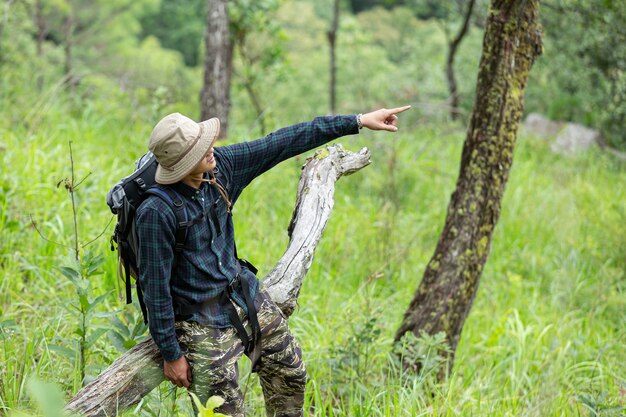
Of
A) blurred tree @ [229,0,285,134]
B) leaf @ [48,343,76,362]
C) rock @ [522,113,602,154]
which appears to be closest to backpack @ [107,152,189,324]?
leaf @ [48,343,76,362]

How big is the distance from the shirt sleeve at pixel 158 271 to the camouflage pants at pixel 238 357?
0.41ft

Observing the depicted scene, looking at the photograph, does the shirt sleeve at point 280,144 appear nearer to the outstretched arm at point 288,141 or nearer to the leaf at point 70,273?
the outstretched arm at point 288,141

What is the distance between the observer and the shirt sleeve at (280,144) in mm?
2783

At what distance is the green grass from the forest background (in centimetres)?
2

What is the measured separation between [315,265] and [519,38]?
2.29 metres

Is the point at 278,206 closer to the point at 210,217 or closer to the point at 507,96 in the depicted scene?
the point at 507,96

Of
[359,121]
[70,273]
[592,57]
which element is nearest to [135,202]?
[70,273]

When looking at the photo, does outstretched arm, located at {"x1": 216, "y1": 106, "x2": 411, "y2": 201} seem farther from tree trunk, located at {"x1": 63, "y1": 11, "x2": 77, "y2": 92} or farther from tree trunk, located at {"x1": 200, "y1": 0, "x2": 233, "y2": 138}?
tree trunk, located at {"x1": 200, "y1": 0, "x2": 233, "y2": 138}

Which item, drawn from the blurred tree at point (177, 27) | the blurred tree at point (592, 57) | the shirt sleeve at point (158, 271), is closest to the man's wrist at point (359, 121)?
the shirt sleeve at point (158, 271)

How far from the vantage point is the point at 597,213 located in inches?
280

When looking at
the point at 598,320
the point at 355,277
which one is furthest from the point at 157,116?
the point at 598,320

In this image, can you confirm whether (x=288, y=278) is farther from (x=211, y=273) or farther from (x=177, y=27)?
(x=177, y=27)

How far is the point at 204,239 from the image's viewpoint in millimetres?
2480

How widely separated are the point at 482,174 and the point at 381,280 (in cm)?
167
